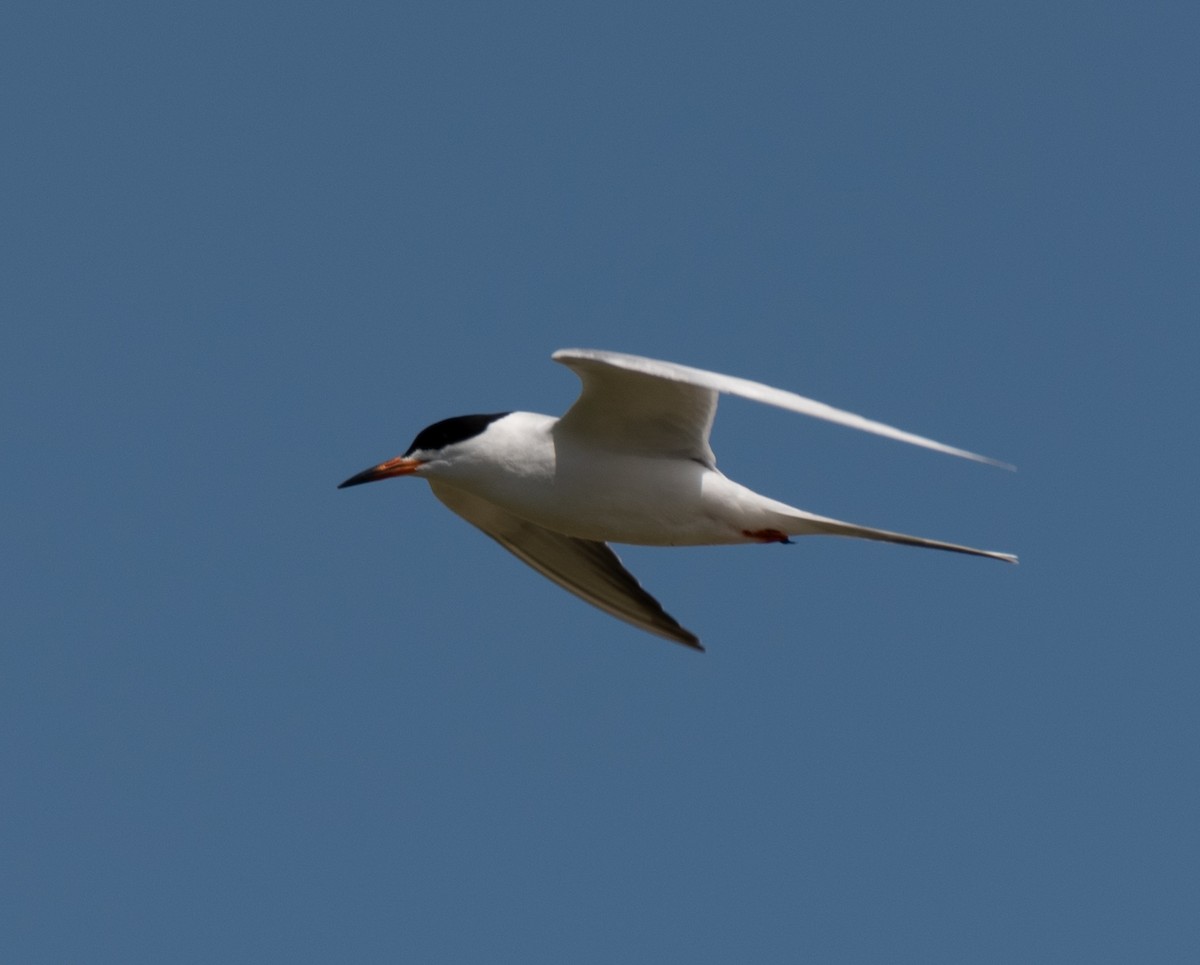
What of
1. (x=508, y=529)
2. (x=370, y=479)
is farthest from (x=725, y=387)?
(x=508, y=529)

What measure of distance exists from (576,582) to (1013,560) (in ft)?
11.6

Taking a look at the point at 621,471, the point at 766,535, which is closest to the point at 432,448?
the point at 621,471

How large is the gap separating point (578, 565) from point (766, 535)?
7.08ft

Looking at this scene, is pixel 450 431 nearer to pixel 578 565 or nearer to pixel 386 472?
pixel 386 472

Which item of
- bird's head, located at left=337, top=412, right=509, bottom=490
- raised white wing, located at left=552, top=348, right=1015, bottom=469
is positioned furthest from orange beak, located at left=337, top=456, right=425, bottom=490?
raised white wing, located at left=552, top=348, right=1015, bottom=469

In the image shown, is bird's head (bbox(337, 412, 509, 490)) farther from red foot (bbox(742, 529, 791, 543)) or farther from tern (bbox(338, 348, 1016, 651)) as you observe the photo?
red foot (bbox(742, 529, 791, 543))

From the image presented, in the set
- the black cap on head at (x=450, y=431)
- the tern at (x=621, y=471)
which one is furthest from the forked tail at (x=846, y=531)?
the black cap on head at (x=450, y=431)

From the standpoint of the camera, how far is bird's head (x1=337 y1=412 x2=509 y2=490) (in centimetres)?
1023

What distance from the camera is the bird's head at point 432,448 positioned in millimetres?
10234

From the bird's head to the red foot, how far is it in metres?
1.63

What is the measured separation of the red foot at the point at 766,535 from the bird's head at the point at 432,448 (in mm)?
1632

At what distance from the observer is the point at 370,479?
10.6 metres

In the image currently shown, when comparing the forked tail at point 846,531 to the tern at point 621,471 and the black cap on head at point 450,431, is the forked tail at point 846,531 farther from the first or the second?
the black cap on head at point 450,431

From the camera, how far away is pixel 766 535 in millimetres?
9938
